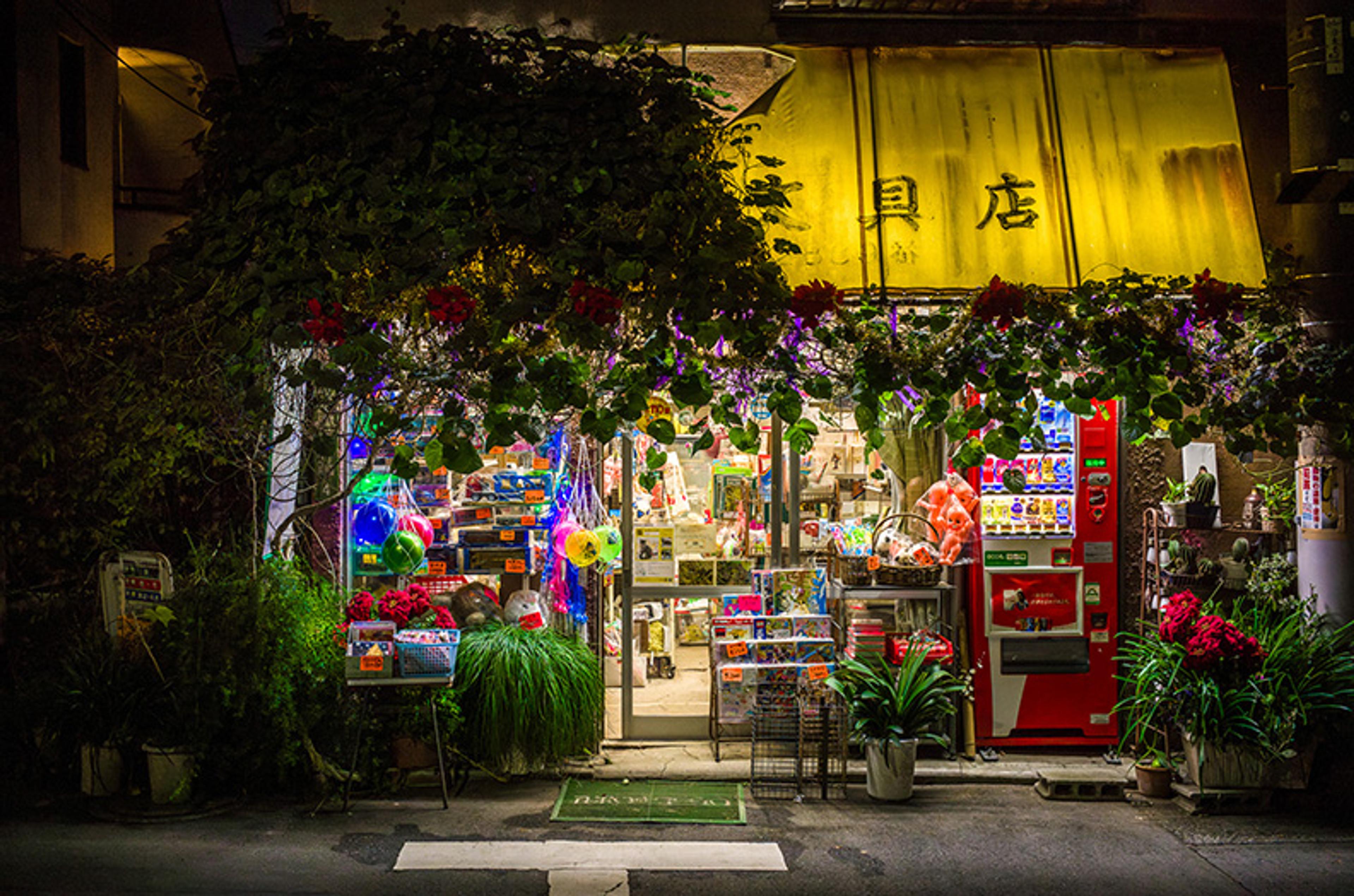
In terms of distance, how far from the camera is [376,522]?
8578mm

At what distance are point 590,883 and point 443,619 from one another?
233cm

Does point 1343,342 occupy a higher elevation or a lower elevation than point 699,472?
higher

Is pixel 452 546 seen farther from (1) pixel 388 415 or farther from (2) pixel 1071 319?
(2) pixel 1071 319

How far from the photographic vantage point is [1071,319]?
536cm

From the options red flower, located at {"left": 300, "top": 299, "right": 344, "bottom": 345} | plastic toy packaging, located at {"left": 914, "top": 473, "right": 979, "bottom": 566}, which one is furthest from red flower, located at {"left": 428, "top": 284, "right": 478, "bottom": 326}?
plastic toy packaging, located at {"left": 914, "top": 473, "right": 979, "bottom": 566}

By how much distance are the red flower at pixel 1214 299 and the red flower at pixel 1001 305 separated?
102 centimetres

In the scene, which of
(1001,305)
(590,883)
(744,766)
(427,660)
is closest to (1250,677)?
(744,766)

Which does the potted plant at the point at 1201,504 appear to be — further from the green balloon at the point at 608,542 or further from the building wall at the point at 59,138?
the building wall at the point at 59,138

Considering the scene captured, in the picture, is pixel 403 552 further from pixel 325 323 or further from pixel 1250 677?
pixel 1250 677

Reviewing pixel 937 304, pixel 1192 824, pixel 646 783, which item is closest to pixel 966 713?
pixel 1192 824

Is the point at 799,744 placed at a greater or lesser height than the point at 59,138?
lesser

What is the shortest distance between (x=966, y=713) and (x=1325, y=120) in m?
4.93

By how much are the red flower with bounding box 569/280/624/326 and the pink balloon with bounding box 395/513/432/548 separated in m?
4.63

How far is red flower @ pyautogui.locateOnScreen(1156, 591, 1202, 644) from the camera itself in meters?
7.62
